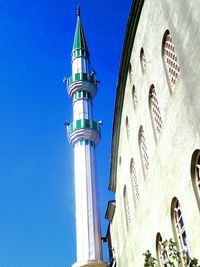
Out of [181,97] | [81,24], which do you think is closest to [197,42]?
[181,97]

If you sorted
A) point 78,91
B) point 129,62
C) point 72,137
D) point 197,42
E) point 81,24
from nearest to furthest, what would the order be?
point 197,42, point 129,62, point 72,137, point 78,91, point 81,24

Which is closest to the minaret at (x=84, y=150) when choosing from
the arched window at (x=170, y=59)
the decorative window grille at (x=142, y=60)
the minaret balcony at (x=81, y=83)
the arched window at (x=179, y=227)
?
the minaret balcony at (x=81, y=83)

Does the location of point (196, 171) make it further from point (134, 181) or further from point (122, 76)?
point (122, 76)

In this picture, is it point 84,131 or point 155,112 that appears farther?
point 84,131

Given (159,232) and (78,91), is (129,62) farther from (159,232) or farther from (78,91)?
(78,91)

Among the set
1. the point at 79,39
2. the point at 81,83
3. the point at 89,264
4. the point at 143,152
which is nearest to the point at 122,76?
the point at 143,152

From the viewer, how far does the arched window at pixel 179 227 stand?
873 cm

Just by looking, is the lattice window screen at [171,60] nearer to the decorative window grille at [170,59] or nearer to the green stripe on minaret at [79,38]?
the decorative window grille at [170,59]

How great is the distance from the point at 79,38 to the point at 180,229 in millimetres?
22523

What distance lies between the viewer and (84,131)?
23.6m

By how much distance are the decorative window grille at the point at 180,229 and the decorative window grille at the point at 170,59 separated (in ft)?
9.79

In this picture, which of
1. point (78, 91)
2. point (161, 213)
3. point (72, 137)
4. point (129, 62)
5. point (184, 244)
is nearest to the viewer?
point (184, 244)

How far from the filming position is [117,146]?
16500mm

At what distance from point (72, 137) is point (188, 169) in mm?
16212
